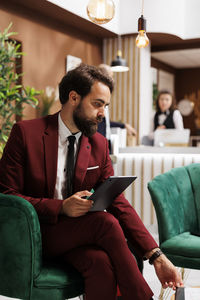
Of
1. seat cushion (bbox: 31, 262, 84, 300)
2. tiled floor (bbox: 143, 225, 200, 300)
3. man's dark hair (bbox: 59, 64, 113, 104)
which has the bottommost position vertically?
tiled floor (bbox: 143, 225, 200, 300)

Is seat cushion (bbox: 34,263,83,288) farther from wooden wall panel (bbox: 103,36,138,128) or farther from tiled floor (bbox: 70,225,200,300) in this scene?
wooden wall panel (bbox: 103,36,138,128)

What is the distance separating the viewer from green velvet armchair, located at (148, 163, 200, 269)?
2561 millimetres

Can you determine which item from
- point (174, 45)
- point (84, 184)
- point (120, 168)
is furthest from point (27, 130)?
point (174, 45)

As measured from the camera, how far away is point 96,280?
1.71m

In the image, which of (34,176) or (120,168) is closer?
(34,176)

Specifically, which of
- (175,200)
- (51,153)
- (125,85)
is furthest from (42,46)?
(51,153)

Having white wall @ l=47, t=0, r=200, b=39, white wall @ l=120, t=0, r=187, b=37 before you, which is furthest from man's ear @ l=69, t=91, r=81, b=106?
white wall @ l=120, t=0, r=187, b=37

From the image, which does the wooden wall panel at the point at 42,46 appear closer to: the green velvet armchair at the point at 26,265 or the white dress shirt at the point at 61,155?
the white dress shirt at the point at 61,155

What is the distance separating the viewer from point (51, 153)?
1984 millimetres

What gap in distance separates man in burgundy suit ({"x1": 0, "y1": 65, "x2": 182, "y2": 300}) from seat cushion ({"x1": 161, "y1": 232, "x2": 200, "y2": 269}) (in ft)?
2.28

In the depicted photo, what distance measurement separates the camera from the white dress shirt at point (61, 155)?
6.59ft

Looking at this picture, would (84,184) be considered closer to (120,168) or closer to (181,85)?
(120,168)

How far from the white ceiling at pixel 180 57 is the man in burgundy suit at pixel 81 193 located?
6.64m

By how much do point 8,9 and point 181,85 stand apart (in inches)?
277
